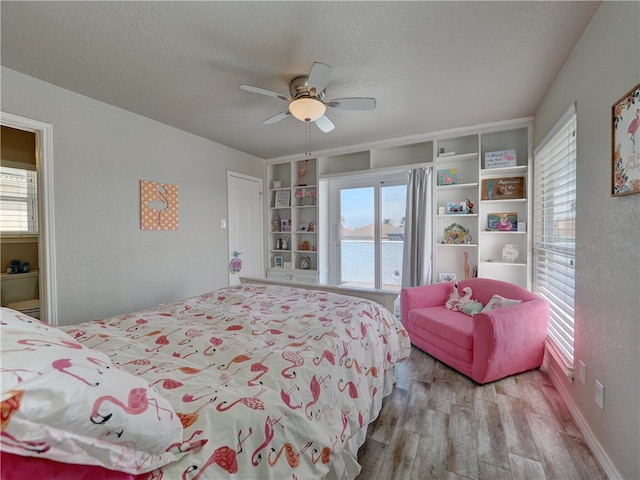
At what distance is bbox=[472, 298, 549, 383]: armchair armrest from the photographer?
2.15m

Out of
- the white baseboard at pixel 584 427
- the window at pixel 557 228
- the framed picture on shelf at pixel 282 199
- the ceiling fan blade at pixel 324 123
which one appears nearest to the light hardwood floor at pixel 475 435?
the white baseboard at pixel 584 427

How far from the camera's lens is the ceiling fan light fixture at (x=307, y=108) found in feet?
6.69

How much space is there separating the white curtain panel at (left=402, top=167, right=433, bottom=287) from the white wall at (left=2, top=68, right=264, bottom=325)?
2667 mm

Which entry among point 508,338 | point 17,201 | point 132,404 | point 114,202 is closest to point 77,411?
point 132,404

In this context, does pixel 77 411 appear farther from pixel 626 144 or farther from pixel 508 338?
pixel 508 338

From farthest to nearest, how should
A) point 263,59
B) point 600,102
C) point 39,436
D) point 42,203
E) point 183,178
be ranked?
1. point 183,178
2. point 42,203
3. point 263,59
4. point 600,102
5. point 39,436

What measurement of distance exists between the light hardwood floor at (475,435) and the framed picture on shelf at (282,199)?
3.26m

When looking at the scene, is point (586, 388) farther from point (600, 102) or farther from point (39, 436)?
point (39, 436)

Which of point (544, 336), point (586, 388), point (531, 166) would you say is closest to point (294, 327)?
point (586, 388)

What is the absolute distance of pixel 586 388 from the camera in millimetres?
1698

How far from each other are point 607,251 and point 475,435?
1303 mm

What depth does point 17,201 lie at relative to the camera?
118 inches

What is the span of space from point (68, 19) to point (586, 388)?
3.80 meters

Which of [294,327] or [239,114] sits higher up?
[239,114]
